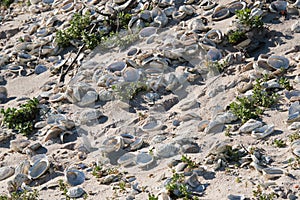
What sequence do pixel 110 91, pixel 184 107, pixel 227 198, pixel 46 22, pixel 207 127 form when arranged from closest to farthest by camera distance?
pixel 227 198 < pixel 207 127 < pixel 184 107 < pixel 110 91 < pixel 46 22

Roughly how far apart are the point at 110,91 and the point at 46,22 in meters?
2.20

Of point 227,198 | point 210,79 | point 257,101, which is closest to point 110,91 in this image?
point 210,79

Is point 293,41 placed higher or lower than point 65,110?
higher

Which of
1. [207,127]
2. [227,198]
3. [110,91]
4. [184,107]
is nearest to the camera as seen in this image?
[227,198]

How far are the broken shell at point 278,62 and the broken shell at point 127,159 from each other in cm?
164

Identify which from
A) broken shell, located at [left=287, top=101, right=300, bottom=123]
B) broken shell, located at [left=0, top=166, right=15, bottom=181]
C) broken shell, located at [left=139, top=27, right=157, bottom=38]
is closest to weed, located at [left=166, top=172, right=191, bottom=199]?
broken shell, located at [left=287, top=101, right=300, bottom=123]

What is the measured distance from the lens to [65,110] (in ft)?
20.9

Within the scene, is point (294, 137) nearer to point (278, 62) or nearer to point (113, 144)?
point (278, 62)

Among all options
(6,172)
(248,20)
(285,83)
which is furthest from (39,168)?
(248,20)

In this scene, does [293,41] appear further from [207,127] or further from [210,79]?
[207,127]

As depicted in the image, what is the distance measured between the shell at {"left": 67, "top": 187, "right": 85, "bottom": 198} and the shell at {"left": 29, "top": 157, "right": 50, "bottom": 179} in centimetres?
47

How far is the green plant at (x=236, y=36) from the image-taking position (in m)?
6.43

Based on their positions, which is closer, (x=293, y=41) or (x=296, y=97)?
(x=296, y=97)

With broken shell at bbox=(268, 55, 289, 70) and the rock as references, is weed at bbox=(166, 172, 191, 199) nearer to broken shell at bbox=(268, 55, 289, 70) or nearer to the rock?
broken shell at bbox=(268, 55, 289, 70)
